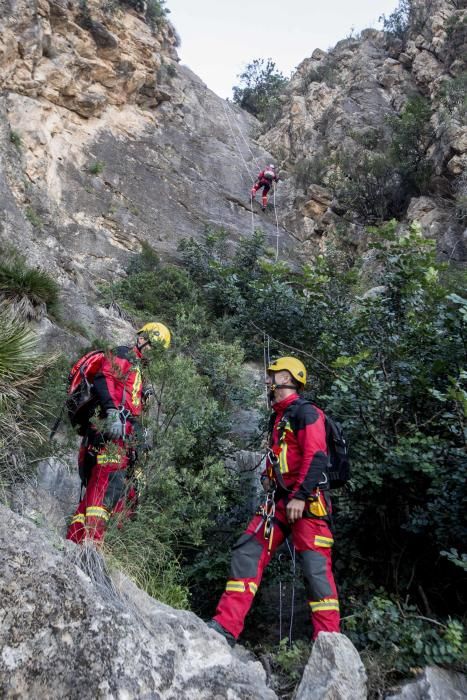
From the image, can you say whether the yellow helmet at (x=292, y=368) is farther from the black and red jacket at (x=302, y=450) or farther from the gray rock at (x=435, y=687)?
the gray rock at (x=435, y=687)

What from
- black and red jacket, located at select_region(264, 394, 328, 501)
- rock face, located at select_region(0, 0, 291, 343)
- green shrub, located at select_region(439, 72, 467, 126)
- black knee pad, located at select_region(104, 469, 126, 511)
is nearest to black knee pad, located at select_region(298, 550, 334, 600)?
black and red jacket, located at select_region(264, 394, 328, 501)

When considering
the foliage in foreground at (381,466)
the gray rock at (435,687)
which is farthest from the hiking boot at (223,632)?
the gray rock at (435,687)

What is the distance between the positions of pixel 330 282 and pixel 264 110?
71.1 ft

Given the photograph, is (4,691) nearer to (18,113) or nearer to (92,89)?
(18,113)

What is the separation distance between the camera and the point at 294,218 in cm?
1775

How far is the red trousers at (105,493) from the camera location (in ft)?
14.0

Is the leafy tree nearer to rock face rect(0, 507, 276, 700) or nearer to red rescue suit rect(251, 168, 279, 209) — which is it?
red rescue suit rect(251, 168, 279, 209)

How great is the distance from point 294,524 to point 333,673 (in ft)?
4.48

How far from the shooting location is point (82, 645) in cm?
244

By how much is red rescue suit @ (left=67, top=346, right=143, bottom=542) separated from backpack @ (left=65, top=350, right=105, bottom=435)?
0.20 ft

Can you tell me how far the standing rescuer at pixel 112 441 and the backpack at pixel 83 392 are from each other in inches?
2.0

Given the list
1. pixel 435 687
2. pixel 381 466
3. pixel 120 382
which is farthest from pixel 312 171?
pixel 435 687

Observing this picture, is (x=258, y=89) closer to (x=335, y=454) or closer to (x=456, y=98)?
(x=456, y=98)

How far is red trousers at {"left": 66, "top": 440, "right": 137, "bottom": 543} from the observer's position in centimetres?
427
